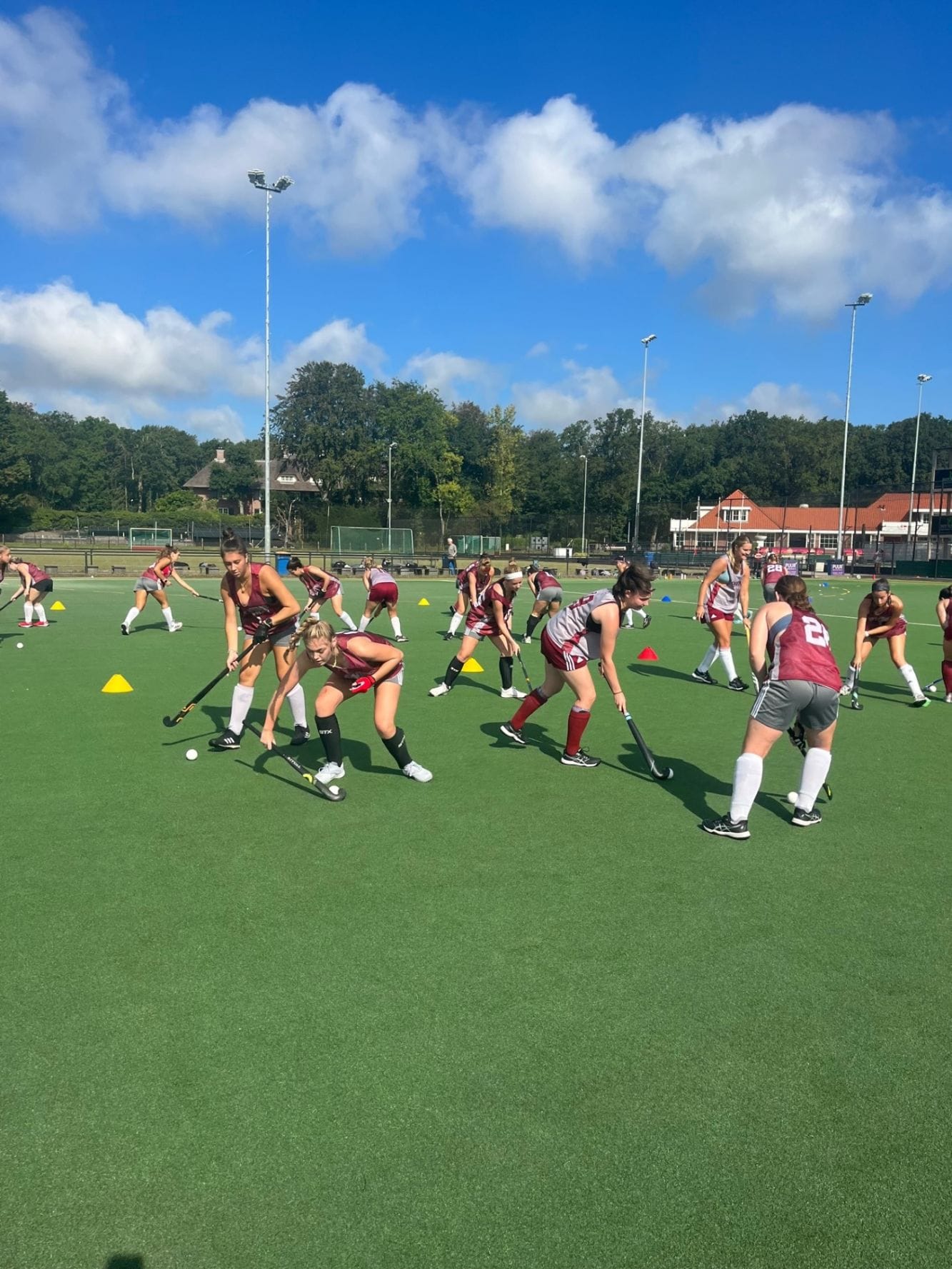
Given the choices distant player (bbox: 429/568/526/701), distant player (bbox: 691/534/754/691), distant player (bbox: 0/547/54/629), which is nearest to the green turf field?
distant player (bbox: 429/568/526/701)

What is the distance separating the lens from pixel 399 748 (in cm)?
738

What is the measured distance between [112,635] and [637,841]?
14264 mm

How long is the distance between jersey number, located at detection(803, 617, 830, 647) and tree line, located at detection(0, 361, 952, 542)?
56.0 meters

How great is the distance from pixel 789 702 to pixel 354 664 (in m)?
3.34

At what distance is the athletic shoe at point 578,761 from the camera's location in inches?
321

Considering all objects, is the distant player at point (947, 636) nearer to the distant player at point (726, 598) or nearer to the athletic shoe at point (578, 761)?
the distant player at point (726, 598)

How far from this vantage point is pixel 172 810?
6.63 metres

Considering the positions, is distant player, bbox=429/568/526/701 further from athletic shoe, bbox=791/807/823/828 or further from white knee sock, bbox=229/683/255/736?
athletic shoe, bbox=791/807/823/828

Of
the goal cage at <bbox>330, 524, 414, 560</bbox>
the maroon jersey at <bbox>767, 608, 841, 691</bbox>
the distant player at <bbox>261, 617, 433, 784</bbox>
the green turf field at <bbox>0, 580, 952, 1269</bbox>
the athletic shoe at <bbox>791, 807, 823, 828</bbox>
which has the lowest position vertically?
the green turf field at <bbox>0, 580, 952, 1269</bbox>

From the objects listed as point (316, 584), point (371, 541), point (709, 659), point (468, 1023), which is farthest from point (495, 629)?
point (371, 541)

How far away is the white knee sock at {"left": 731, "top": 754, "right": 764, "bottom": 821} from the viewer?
6.09 meters

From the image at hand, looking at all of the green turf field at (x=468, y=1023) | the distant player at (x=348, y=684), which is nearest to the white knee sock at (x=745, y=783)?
the green turf field at (x=468, y=1023)

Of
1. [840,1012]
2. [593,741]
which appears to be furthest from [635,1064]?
[593,741]

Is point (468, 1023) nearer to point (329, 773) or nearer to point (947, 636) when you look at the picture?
point (329, 773)
